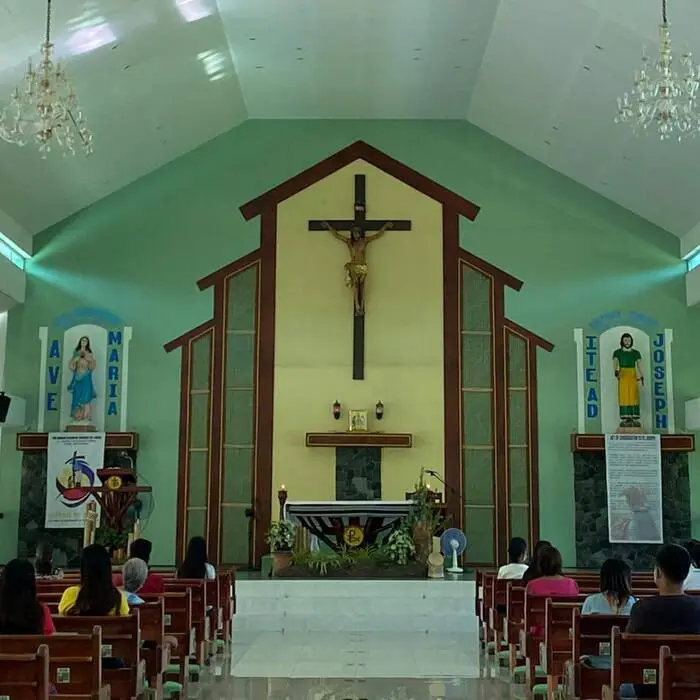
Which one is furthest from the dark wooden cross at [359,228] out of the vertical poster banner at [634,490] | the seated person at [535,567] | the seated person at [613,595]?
the seated person at [613,595]

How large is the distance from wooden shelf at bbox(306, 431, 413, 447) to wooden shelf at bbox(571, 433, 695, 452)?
2.12m

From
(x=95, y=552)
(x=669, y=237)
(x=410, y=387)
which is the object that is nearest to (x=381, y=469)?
(x=410, y=387)

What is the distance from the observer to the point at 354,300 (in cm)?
1343

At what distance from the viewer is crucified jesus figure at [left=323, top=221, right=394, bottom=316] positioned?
1336cm

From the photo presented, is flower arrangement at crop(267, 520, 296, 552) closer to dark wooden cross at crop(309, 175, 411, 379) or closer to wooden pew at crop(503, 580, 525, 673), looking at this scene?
dark wooden cross at crop(309, 175, 411, 379)

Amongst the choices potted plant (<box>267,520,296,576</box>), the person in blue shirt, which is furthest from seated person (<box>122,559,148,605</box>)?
potted plant (<box>267,520,296,576</box>)

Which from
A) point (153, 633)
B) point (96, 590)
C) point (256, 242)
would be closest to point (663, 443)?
point (256, 242)

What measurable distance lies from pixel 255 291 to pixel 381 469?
281 cm

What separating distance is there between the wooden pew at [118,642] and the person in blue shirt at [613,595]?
217 cm

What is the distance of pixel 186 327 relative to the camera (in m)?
13.3

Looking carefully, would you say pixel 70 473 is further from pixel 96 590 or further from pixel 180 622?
pixel 96 590

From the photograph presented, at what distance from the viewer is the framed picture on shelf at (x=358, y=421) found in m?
13.0

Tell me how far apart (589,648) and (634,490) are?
8.16 m

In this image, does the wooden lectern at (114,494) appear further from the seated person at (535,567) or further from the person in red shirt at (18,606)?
the person in red shirt at (18,606)
